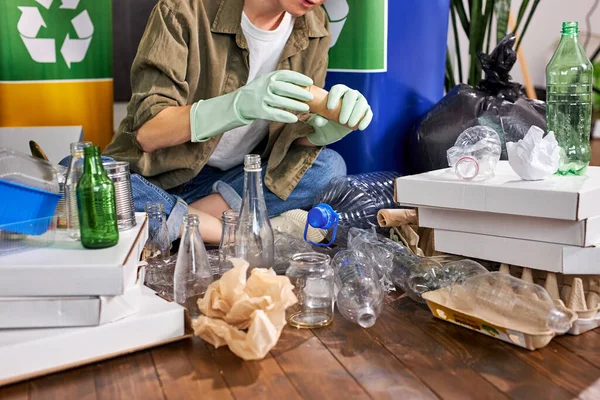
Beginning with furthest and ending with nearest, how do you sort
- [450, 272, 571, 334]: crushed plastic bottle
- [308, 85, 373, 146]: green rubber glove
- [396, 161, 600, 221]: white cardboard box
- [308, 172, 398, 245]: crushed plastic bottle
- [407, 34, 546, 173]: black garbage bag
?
1. [407, 34, 546, 173]: black garbage bag
2. [308, 172, 398, 245]: crushed plastic bottle
3. [308, 85, 373, 146]: green rubber glove
4. [396, 161, 600, 221]: white cardboard box
5. [450, 272, 571, 334]: crushed plastic bottle

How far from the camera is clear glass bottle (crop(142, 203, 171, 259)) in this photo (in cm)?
159

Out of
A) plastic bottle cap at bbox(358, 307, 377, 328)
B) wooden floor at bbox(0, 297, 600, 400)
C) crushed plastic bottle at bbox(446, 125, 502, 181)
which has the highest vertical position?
crushed plastic bottle at bbox(446, 125, 502, 181)

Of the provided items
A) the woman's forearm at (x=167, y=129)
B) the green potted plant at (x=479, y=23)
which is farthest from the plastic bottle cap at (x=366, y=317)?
the green potted plant at (x=479, y=23)

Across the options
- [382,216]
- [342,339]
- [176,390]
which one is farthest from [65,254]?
[382,216]

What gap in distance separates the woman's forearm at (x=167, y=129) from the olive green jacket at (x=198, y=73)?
19 millimetres

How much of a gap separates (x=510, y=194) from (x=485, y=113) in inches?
27.7

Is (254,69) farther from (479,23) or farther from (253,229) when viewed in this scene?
(479,23)

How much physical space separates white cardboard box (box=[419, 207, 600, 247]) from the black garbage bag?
56 centimetres

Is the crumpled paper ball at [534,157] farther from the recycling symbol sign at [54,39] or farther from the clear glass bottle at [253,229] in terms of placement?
the recycling symbol sign at [54,39]

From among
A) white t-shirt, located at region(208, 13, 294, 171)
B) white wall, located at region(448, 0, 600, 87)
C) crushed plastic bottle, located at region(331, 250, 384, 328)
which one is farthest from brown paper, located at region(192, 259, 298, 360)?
white wall, located at region(448, 0, 600, 87)

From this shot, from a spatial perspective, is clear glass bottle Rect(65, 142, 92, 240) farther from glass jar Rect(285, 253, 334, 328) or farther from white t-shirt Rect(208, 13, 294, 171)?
white t-shirt Rect(208, 13, 294, 171)

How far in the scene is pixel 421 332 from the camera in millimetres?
1276

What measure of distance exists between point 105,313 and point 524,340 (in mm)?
667

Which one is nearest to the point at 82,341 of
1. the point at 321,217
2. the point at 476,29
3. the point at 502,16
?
the point at 321,217
